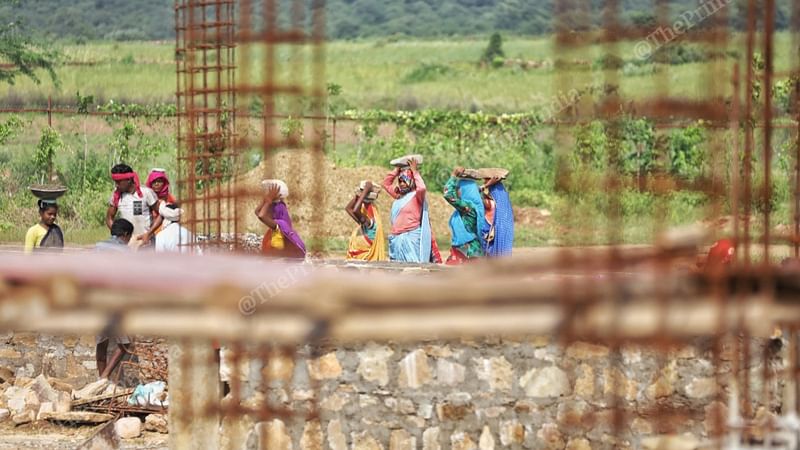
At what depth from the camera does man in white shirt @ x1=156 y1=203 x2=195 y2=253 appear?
339 inches


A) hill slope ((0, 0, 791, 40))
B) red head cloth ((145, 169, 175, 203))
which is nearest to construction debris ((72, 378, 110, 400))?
red head cloth ((145, 169, 175, 203))

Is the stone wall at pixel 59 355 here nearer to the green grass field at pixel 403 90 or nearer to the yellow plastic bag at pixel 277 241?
the yellow plastic bag at pixel 277 241

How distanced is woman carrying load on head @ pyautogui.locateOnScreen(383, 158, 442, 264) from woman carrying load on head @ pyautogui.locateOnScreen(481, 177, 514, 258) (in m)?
0.42

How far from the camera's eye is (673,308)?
3852mm

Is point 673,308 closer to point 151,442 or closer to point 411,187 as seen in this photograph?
point 151,442

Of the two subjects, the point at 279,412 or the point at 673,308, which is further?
the point at 279,412

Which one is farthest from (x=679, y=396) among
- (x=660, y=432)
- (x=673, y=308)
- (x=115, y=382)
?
(x=115, y=382)

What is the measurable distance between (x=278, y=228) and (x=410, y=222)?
1.45 metres

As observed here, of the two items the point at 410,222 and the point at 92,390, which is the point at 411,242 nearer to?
the point at 410,222

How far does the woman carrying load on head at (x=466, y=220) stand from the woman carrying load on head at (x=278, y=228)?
1540 mm

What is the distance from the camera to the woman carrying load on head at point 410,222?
33.4ft

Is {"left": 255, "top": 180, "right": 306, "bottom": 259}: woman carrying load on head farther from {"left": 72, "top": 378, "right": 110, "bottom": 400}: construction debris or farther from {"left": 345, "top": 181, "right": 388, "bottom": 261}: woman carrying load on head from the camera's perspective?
{"left": 72, "top": 378, "right": 110, "bottom": 400}: construction debris

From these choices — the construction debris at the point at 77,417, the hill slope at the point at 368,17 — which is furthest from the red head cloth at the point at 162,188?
the hill slope at the point at 368,17

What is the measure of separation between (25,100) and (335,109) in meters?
5.48
